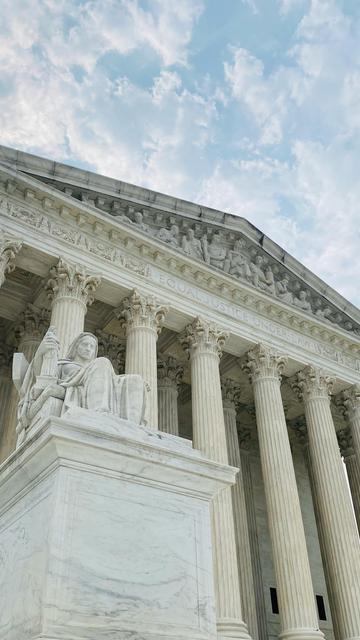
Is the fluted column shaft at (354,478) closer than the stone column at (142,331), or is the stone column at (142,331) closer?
the stone column at (142,331)

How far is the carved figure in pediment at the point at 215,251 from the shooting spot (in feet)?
78.2

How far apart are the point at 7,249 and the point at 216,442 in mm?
8932

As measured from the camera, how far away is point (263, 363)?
22922 millimetres

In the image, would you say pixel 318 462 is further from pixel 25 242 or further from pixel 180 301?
pixel 25 242

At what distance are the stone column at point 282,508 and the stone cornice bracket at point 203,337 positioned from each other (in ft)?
6.64

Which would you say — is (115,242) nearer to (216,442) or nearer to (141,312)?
(141,312)

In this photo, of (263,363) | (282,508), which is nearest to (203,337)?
(263,363)

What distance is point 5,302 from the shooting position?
70.5ft

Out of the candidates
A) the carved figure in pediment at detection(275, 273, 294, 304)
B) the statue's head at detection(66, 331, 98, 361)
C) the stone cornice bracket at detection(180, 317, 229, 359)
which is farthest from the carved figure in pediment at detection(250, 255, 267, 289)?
the statue's head at detection(66, 331, 98, 361)

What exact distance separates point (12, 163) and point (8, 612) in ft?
55.0

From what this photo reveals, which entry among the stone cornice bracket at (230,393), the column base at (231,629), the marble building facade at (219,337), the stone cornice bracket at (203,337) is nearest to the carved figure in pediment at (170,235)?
the marble building facade at (219,337)

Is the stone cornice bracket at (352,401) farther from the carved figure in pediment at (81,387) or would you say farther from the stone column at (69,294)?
the carved figure in pediment at (81,387)

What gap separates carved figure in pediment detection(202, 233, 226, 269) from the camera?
23.8m

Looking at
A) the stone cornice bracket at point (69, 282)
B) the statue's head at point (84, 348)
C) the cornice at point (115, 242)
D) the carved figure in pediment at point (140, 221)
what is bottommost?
the statue's head at point (84, 348)
